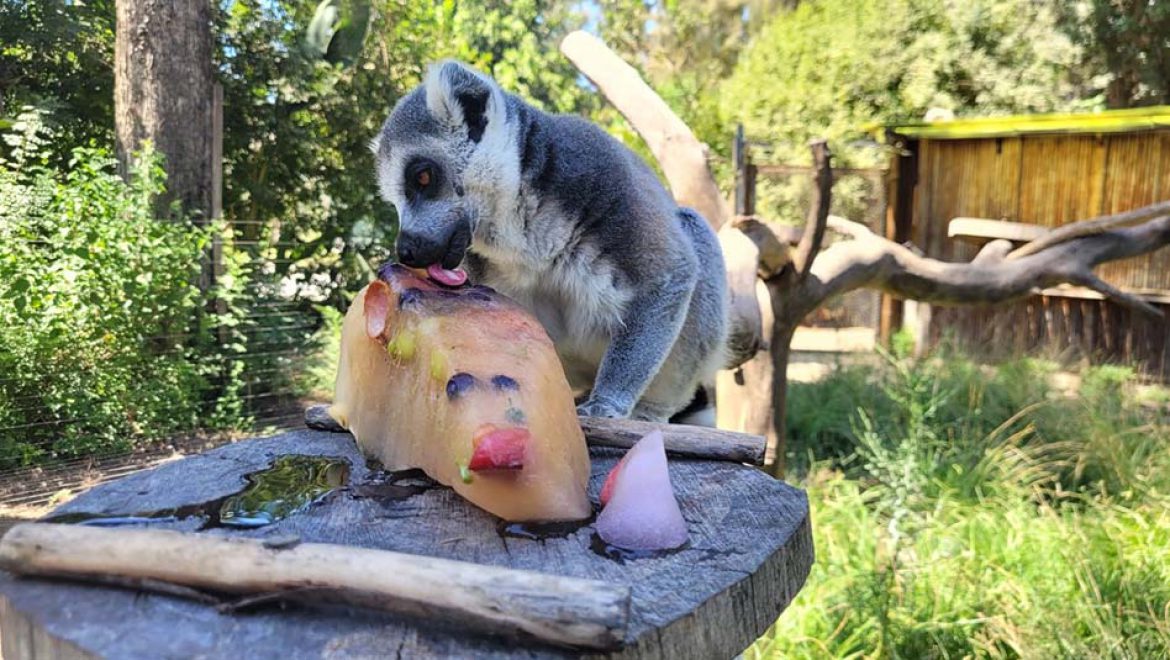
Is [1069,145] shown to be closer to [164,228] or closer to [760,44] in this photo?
[760,44]

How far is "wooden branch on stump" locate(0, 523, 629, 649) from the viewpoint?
0.96 metres

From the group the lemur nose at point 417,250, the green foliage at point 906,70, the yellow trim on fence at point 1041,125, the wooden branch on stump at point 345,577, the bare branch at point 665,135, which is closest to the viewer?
the wooden branch on stump at point 345,577

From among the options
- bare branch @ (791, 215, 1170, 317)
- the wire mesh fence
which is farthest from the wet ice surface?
bare branch @ (791, 215, 1170, 317)

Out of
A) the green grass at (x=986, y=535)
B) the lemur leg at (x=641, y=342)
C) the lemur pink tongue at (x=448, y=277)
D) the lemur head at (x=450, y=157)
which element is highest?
the lemur head at (x=450, y=157)

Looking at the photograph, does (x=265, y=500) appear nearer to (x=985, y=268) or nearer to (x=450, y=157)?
(x=450, y=157)

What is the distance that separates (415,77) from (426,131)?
6806 mm

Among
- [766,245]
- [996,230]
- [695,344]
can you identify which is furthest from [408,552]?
[996,230]

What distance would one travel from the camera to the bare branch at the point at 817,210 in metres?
4.21

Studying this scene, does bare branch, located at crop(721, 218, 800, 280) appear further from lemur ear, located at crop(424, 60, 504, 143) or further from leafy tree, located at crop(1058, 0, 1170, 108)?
leafy tree, located at crop(1058, 0, 1170, 108)

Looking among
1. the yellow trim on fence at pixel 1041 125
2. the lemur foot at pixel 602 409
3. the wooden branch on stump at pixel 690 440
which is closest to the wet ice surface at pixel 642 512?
the wooden branch on stump at pixel 690 440

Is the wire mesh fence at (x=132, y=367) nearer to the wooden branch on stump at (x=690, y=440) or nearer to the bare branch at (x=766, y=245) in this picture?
the wooden branch on stump at (x=690, y=440)

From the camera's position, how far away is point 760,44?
579 inches

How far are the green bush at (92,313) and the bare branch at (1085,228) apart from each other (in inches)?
215

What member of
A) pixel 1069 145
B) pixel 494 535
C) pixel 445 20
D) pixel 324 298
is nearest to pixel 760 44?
pixel 1069 145
